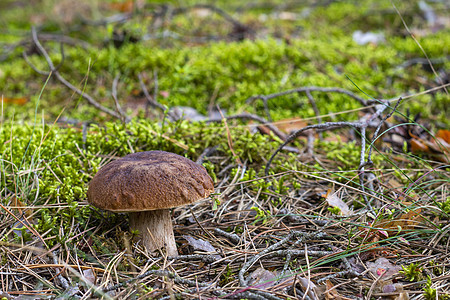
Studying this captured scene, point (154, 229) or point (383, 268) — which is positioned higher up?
point (154, 229)

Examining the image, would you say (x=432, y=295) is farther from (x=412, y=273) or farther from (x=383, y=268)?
(x=383, y=268)

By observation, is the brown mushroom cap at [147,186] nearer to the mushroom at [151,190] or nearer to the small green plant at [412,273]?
the mushroom at [151,190]

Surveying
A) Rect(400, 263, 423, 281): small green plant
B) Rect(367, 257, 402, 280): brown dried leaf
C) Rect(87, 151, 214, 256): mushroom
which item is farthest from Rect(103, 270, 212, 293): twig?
Rect(400, 263, 423, 281): small green plant

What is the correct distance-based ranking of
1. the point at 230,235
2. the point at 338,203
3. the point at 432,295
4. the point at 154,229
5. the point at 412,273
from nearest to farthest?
the point at 432,295 < the point at 412,273 < the point at 154,229 < the point at 230,235 < the point at 338,203

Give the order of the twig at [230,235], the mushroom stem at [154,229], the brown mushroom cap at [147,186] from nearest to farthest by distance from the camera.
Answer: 1. the brown mushroom cap at [147,186]
2. the mushroom stem at [154,229]
3. the twig at [230,235]

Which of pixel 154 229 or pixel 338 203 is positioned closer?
pixel 154 229

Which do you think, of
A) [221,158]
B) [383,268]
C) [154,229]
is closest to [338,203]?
[383,268]

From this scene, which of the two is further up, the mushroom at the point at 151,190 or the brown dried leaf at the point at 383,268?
the mushroom at the point at 151,190

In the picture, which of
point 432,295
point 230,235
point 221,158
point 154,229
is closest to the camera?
point 432,295

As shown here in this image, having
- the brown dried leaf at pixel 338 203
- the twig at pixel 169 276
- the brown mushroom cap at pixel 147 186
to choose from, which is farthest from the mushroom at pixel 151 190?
the brown dried leaf at pixel 338 203
